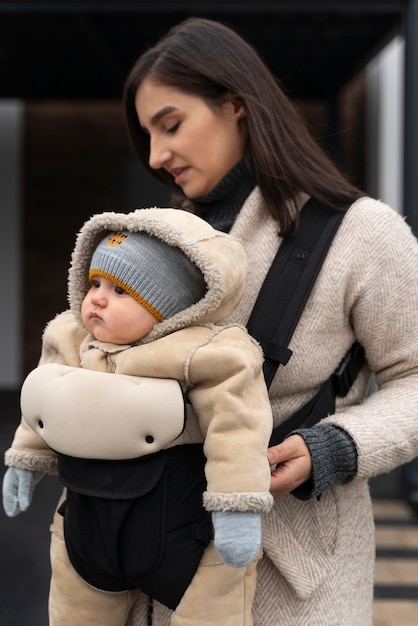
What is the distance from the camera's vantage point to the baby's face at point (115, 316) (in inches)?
54.8

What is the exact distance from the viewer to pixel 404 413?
5.16 feet

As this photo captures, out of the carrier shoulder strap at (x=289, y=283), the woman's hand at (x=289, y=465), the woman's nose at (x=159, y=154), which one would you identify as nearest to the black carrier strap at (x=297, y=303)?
the carrier shoulder strap at (x=289, y=283)

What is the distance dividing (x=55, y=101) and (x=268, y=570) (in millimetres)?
10280

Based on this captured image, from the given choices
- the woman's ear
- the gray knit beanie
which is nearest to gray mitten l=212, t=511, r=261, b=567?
the gray knit beanie

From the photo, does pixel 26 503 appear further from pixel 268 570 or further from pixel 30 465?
pixel 268 570

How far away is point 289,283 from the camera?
1534 millimetres

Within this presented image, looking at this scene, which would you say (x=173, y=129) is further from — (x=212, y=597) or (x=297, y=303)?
(x=212, y=597)

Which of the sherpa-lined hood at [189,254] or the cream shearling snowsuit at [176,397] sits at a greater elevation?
the sherpa-lined hood at [189,254]

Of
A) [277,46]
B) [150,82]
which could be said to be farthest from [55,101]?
[150,82]

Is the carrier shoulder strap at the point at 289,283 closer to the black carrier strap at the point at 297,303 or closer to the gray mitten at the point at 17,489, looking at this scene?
the black carrier strap at the point at 297,303

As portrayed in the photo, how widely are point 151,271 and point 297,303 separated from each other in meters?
0.29

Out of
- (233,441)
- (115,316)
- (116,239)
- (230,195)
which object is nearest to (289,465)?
(233,441)

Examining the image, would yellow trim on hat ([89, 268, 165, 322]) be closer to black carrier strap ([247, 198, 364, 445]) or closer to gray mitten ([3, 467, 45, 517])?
black carrier strap ([247, 198, 364, 445])

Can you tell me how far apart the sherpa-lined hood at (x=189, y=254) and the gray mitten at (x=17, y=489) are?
1.09ft
